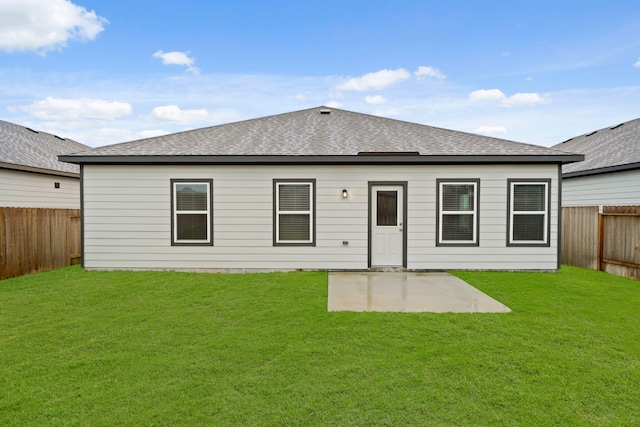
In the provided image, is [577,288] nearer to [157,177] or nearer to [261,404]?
[261,404]

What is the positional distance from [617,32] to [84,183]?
18.7 metres

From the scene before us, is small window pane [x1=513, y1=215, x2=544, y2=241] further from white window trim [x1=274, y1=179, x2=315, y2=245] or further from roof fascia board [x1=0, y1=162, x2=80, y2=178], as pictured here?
roof fascia board [x1=0, y1=162, x2=80, y2=178]

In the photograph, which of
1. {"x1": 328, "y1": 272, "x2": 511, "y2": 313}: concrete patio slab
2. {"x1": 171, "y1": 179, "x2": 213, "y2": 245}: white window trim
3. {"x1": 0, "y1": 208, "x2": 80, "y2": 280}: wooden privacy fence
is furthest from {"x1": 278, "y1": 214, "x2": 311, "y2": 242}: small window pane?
{"x1": 0, "y1": 208, "x2": 80, "y2": 280}: wooden privacy fence

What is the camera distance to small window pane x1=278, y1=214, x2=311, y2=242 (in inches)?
285

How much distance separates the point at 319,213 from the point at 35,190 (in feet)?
30.2

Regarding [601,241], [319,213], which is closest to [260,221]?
[319,213]

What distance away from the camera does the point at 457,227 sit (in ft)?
23.7

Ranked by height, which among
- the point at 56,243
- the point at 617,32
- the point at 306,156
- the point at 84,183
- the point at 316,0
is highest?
the point at 316,0

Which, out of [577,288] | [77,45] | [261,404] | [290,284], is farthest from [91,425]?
[77,45]

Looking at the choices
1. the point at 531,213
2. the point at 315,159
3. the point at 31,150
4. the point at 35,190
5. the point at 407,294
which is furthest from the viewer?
the point at 31,150

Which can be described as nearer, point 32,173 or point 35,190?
point 32,173

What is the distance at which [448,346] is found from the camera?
3.29m

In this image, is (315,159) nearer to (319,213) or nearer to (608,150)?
(319,213)

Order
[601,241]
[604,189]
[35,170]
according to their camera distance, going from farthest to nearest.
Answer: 1. [35,170]
2. [604,189]
3. [601,241]
